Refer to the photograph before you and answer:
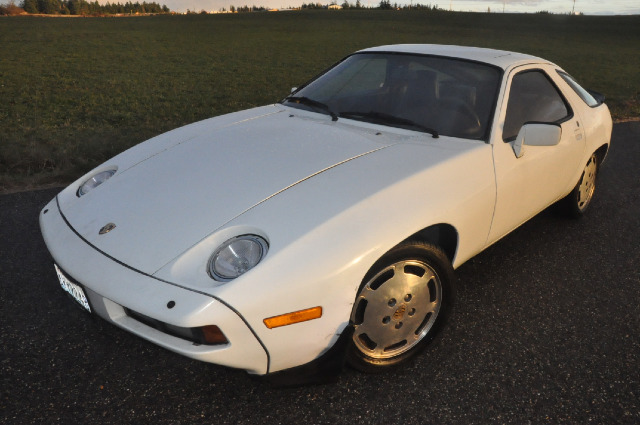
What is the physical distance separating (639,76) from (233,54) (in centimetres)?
1604

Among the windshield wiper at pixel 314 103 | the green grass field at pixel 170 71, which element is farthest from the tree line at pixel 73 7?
the windshield wiper at pixel 314 103

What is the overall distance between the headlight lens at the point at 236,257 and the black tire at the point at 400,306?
44 centimetres

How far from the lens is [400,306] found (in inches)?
91.6

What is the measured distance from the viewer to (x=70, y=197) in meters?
2.73

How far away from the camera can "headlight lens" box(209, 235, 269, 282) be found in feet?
6.33

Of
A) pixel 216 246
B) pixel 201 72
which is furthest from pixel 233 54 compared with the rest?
pixel 216 246

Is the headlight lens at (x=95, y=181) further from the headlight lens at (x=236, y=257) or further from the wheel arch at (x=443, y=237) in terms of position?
the wheel arch at (x=443, y=237)

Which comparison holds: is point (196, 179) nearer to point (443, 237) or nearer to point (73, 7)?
point (443, 237)

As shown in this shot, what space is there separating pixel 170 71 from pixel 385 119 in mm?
15639

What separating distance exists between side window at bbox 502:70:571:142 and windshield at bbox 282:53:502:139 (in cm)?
15

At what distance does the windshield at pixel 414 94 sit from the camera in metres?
2.93

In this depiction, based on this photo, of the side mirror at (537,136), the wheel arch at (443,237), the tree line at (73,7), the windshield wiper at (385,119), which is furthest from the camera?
the tree line at (73,7)

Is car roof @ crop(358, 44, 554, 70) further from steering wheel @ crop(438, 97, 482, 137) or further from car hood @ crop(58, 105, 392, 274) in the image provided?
car hood @ crop(58, 105, 392, 274)

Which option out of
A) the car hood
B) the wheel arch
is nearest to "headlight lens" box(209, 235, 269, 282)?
the car hood
